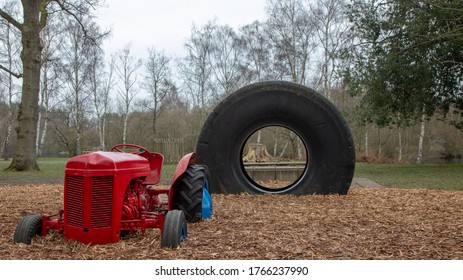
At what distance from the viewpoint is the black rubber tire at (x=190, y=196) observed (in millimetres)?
5320

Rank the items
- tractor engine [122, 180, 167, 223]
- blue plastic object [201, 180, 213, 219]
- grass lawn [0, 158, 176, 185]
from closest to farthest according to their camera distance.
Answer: tractor engine [122, 180, 167, 223] → blue plastic object [201, 180, 213, 219] → grass lawn [0, 158, 176, 185]

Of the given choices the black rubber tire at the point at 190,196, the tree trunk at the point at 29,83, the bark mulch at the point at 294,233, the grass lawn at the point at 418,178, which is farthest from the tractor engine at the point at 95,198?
the tree trunk at the point at 29,83

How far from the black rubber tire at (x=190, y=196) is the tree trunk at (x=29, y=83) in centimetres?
1274

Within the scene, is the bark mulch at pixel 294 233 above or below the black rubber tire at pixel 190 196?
below

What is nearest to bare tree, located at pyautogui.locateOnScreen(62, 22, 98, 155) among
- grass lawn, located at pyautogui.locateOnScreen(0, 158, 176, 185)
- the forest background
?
the forest background

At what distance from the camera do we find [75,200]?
14.1 feet

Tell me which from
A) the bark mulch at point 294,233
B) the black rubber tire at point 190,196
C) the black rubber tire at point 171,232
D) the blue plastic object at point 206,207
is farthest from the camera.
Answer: the blue plastic object at point 206,207

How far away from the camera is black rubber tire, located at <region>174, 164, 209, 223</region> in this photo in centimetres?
532

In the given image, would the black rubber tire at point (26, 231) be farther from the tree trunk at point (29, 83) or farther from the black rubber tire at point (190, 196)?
the tree trunk at point (29, 83)

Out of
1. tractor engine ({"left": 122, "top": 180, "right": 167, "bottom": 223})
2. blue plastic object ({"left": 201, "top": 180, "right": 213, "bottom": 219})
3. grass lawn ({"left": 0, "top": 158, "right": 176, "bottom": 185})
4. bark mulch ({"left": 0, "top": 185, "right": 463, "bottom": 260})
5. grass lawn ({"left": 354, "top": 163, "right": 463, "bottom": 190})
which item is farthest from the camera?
grass lawn ({"left": 0, "top": 158, "right": 176, "bottom": 185})

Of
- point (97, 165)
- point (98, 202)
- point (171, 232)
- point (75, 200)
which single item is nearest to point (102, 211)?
point (98, 202)

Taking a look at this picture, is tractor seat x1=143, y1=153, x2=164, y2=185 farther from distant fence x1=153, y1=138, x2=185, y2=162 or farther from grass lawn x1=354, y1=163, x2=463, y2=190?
distant fence x1=153, y1=138, x2=185, y2=162

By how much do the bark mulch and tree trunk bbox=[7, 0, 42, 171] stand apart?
9.34 m

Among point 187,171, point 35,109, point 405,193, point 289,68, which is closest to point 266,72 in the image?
point 289,68
